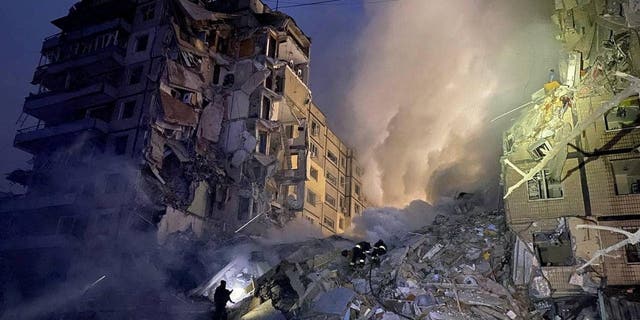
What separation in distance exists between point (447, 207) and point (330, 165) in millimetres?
24471

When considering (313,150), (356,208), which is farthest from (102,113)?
(356,208)

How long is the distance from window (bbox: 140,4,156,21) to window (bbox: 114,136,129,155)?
430 inches

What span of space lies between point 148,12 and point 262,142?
1451cm

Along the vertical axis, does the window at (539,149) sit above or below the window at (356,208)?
below

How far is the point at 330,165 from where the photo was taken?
172 ft

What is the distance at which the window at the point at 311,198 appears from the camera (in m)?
46.2

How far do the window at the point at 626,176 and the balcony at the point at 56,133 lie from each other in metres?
32.7

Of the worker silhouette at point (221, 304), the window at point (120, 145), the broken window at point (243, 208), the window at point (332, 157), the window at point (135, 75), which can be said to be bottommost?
the worker silhouette at point (221, 304)

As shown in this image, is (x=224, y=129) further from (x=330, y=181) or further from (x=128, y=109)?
(x=330, y=181)

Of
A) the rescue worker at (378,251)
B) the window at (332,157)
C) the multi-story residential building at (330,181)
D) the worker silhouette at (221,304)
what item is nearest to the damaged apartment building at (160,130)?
the multi-story residential building at (330,181)

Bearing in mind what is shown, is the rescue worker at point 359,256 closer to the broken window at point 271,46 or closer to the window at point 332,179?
the broken window at point 271,46

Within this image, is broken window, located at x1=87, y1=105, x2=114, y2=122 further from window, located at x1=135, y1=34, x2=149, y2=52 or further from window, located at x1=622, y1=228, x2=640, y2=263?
window, located at x1=622, y1=228, x2=640, y2=263

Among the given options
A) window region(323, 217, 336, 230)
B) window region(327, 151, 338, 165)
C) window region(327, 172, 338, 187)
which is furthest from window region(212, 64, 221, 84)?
window region(323, 217, 336, 230)

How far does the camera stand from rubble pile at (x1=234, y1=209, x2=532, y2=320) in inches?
648
